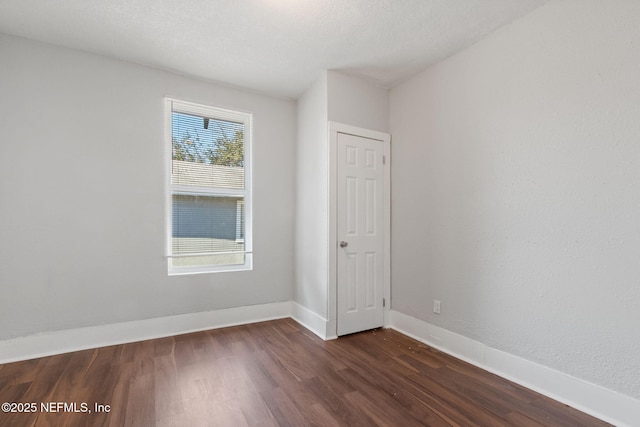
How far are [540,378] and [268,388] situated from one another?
1.92 metres

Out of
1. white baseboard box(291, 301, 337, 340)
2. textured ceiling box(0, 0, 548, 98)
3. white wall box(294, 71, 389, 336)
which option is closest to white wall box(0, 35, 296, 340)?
textured ceiling box(0, 0, 548, 98)

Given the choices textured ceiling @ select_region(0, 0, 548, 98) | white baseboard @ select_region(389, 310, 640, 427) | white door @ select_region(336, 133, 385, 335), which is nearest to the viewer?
white baseboard @ select_region(389, 310, 640, 427)

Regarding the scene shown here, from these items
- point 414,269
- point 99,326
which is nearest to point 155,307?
point 99,326

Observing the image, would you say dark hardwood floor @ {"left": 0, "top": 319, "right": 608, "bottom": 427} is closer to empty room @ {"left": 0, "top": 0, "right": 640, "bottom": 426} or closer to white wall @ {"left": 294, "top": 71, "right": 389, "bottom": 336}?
empty room @ {"left": 0, "top": 0, "right": 640, "bottom": 426}

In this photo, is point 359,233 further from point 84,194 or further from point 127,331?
point 84,194

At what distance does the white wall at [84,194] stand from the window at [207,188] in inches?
4.7

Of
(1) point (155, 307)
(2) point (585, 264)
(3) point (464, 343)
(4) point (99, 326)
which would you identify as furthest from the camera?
(1) point (155, 307)

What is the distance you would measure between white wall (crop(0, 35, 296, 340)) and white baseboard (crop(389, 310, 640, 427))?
89.9 inches

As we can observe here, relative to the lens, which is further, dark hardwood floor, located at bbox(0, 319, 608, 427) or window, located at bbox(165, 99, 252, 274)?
window, located at bbox(165, 99, 252, 274)

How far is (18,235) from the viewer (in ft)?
7.77

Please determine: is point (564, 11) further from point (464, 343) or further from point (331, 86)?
point (464, 343)

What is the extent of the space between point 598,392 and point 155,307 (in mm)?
3557

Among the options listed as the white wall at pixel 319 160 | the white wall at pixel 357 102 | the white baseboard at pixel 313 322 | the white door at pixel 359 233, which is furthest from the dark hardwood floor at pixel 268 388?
the white wall at pixel 357 102

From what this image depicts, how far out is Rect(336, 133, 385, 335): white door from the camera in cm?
297
